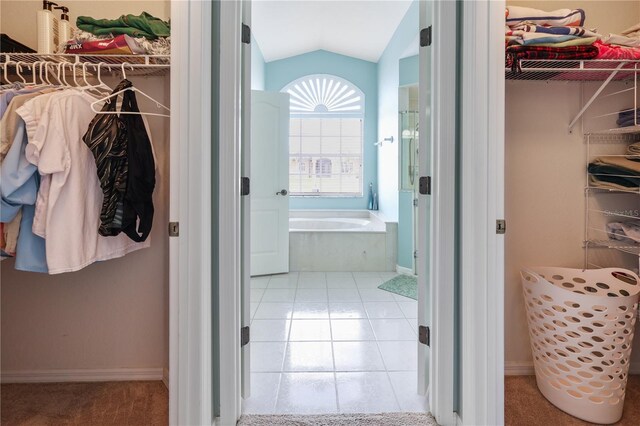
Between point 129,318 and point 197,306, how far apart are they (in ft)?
2.55

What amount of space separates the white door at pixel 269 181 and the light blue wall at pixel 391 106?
129cm

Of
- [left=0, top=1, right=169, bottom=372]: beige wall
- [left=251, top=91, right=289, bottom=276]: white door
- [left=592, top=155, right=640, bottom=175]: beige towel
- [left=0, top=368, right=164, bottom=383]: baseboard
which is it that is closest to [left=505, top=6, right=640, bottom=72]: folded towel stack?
[left=592, top=155, right=640, bottom=175]: beige towel

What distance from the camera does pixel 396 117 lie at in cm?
416

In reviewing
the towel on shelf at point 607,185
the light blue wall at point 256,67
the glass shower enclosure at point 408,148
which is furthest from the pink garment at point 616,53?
the light blue wall at point 256,67

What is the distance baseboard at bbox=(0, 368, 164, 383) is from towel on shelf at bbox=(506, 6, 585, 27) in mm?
2425

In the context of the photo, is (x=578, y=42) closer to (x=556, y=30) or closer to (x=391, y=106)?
(x=556, y=30)

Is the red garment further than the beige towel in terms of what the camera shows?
No

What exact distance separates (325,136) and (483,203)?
4467 millimetres

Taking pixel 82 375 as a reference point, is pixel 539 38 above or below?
Result: above

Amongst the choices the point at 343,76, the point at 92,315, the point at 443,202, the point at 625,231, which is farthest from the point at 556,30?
the point at 343,76

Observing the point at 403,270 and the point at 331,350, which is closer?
the point at 331,350

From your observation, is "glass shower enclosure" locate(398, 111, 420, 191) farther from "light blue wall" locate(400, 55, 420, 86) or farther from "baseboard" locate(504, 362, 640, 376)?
"baseboard" locate(504, 362, 640, 376)

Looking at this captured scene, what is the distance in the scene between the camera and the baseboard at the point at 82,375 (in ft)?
6.25

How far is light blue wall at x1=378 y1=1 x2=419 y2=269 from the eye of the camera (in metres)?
3.91
